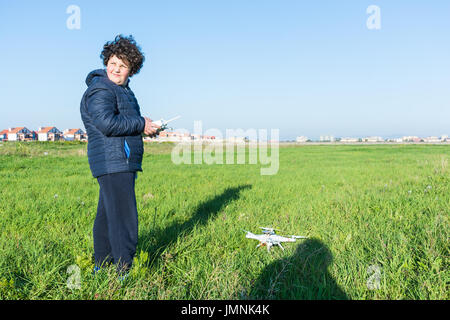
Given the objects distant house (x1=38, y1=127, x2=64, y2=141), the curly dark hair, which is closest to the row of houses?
distant house (x1=38, y1=127, x2=64, y2=141)

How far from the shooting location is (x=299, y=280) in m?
2.48

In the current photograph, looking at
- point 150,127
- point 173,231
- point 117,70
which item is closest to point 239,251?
point 173,231

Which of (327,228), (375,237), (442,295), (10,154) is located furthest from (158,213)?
(10,154)

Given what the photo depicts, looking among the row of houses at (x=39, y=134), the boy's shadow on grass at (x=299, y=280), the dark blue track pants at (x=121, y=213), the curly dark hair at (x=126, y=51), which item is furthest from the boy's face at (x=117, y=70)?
the row of houses at (x=39, y=134)

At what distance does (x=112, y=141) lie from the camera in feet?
7.41

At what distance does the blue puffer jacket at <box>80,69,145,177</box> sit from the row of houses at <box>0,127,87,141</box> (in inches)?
4281

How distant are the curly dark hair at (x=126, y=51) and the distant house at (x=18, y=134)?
4827 inches

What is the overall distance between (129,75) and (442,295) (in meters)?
3.09

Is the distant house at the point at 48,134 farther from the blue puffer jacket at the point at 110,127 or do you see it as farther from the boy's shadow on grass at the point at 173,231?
the blue puffer jacket at the point at 110,127

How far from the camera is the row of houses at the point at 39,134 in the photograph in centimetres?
10219

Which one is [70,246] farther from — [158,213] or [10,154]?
[10,154]

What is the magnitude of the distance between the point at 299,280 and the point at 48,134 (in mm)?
120349

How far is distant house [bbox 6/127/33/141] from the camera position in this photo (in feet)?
334
